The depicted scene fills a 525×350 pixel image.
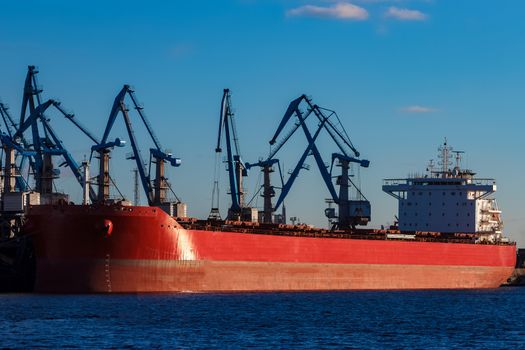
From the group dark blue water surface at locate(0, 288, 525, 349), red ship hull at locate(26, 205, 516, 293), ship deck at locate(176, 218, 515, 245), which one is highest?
ship deck at locate(176, 218, 515, 245)

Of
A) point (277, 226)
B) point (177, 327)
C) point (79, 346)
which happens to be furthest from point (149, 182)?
point (79, 346)

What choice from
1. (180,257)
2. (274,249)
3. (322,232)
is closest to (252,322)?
(180,257)

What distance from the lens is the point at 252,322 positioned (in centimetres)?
3872

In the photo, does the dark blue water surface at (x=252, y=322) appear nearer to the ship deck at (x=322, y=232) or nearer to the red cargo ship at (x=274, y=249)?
the red cargo ship at (x=274, y=249)

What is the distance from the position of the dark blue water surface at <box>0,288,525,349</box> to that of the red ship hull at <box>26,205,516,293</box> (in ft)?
2.60

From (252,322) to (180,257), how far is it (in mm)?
11265

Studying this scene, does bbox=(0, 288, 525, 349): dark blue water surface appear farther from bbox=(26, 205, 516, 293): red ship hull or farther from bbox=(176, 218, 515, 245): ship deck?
bbox=(176, 218, 515, 245): ship deck

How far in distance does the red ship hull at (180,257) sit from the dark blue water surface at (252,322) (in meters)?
0.79

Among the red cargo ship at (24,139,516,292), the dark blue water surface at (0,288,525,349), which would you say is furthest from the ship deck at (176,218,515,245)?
the dark blue water surface at (0,288,525,349)

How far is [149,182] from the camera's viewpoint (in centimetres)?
6122

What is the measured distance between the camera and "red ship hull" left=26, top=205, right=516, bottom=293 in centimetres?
4769

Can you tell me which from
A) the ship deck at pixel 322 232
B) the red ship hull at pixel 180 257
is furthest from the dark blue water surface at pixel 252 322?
the ship deck at pixel 322 232

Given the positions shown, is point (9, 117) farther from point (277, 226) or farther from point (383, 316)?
point (383, 316)

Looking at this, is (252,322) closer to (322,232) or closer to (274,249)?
(274,249)
